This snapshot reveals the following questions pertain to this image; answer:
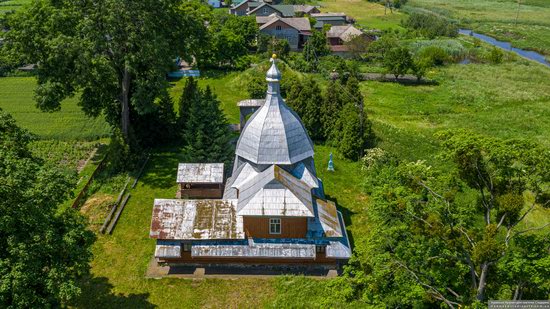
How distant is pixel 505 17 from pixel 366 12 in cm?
4037

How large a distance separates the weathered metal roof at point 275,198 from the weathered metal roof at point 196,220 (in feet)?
4.43

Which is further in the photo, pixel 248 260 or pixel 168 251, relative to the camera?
pixel 248 260

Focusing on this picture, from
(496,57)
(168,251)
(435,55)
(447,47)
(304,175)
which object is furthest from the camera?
(447,47)

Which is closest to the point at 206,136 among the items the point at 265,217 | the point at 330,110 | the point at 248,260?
the point at 265,217

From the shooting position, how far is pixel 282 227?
26594 mm

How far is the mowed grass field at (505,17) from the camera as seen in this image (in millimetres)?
103400

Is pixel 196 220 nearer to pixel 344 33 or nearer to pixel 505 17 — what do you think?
pixel 344 33

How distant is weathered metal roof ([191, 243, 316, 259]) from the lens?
86.6ft

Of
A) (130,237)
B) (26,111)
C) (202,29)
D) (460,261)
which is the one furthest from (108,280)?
(26,111)

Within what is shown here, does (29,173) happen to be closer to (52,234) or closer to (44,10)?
(52,234)

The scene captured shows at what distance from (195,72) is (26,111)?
2398 centimetres

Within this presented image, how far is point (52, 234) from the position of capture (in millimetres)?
19047

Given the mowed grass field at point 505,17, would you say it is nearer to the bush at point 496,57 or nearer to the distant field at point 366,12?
A: the distant field at point 366,12

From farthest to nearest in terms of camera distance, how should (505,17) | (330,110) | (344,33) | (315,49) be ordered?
(505,17)
(344,33)
(315,49)
(330,110)
